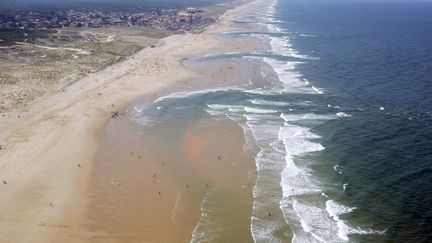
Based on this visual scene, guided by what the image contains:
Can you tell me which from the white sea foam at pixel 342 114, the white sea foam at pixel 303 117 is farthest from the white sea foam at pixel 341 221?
the white sea foam at pixel 342 114

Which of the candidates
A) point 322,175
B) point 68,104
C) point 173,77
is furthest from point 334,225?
point 173,77

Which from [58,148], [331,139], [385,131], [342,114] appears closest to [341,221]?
[331,139]

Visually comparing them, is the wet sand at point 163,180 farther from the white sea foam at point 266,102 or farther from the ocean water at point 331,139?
the white sea foam at point 266,102

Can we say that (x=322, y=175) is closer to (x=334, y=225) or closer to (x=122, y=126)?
(x=334, y=225)

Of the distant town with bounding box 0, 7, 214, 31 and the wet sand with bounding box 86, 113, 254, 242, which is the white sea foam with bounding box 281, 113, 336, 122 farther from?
the distant town with bounding box 0, 7, 214, 31

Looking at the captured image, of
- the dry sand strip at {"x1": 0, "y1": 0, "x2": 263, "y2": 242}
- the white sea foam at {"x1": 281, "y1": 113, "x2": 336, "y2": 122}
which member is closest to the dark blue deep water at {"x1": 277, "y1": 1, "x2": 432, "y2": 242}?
the white sea foam at {"x1": 281, "y1": 113, "x2": 336, "y2": 122}

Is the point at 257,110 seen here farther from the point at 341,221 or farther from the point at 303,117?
the point at 341,221

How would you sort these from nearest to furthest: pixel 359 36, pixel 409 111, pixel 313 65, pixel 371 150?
pixel 371 150 → pixel 409 111 → pixel 313 65 → pixel 359 36
